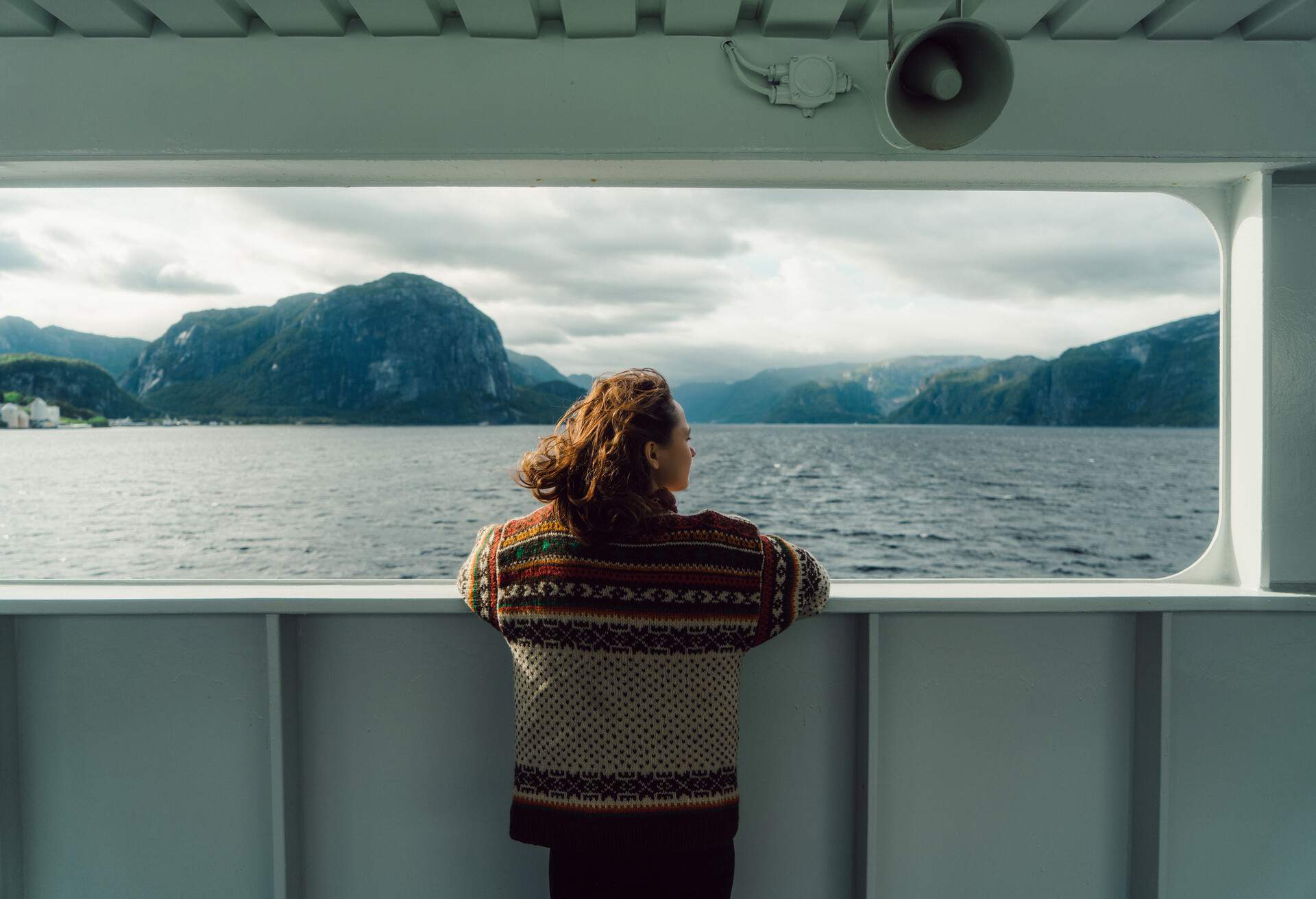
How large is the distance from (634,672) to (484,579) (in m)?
0.33

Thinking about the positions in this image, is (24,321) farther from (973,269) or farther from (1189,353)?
(1189,353)

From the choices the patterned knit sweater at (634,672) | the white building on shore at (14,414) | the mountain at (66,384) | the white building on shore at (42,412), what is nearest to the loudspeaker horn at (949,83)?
the patterned knit sweater at (634,672)

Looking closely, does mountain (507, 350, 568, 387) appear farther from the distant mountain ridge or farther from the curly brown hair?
the curly brown hair

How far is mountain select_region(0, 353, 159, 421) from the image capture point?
44.3 metres

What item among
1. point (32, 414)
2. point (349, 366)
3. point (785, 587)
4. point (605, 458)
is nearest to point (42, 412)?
point (32, 414)

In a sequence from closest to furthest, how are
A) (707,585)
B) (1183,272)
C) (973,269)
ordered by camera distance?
(707,585), (973,269), (1183,272)

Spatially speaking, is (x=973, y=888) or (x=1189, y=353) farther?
(x=1189, y=353)

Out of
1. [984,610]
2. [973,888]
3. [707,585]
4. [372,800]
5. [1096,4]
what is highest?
[1096,4]

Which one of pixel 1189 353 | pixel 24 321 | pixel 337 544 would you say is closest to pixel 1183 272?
pixel 1189 353

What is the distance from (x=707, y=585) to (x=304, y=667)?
4.13 ft

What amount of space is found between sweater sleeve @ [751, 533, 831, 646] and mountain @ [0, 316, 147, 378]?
64.2 metres

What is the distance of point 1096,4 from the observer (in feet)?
5.73

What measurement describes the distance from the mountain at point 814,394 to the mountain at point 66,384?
6084cm

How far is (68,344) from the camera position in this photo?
61.7 meters
